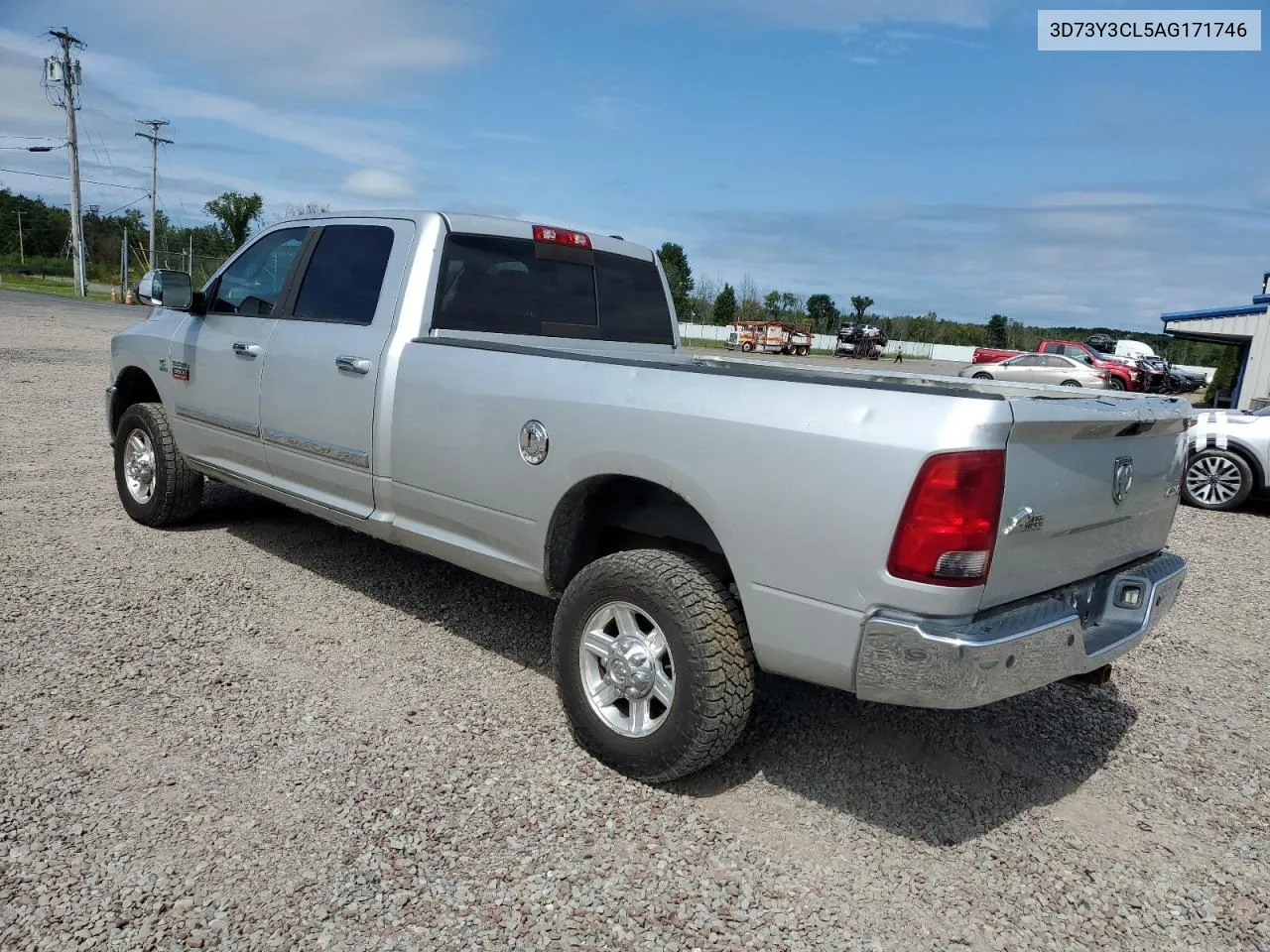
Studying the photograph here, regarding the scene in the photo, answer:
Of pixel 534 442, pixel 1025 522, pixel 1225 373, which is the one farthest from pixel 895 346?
pixel 1025 522

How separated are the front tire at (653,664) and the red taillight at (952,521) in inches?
26.4

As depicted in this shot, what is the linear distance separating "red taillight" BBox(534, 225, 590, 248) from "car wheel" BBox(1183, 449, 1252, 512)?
7.70 m

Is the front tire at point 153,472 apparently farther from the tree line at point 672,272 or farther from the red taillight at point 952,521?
the tree line at point 672,272

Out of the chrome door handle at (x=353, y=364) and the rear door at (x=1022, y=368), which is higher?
the chrome door handle at (x=353, y=364)

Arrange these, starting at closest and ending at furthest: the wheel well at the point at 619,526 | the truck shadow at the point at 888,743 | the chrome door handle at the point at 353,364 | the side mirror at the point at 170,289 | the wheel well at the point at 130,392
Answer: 1. the truck shadow at the point at 888,743
2. the wheel well at the point at 619,526
3. the chrome door handle at the point at 353,364
4. the side mirror at the point at 170,289
5. the wheel well at the point at 130,392

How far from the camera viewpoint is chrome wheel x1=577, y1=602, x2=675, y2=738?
3.18 metres

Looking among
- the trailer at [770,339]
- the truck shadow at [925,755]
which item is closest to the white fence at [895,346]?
the trailer at [770,339]

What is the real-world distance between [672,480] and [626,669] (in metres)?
0.70

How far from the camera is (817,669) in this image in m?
2.83

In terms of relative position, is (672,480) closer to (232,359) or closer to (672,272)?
(232,359)

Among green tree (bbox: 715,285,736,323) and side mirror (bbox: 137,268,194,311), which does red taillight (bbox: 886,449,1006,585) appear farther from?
green tree (bbox: 715,285,736,323)

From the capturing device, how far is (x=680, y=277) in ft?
246

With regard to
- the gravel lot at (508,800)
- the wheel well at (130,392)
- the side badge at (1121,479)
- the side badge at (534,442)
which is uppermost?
the side badge at (1121,479)

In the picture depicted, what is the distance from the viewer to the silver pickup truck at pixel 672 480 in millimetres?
2611
